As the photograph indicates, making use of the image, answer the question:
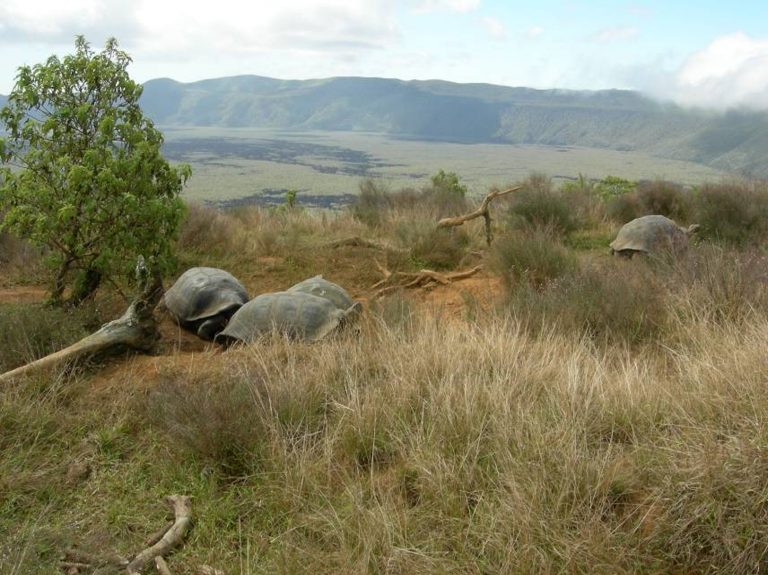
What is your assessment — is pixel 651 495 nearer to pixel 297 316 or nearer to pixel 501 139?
pixel 297 316

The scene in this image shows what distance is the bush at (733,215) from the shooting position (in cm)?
1013

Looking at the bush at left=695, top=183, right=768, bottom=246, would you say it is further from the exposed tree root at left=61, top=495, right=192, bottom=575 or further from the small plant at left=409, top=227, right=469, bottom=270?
the exposed tree root at left=61, top=495, right=192, bottom=575

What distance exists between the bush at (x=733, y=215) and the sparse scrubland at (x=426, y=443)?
529cm

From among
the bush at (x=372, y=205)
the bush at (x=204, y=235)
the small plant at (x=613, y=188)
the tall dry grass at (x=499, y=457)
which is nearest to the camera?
the tall dry grass at (x=499, y=457)

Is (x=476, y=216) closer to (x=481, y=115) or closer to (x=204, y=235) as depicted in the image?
(x=204, y=235)

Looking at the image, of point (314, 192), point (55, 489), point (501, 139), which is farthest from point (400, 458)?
point (501, 139)

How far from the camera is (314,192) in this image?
29.0 metres

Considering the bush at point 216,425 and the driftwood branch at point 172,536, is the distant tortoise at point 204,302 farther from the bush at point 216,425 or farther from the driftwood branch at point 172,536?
the driftwood branch at point 172,536

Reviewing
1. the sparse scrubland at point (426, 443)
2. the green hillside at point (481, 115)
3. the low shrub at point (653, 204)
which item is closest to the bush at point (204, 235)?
the sparse scrubland at point (426, 443)

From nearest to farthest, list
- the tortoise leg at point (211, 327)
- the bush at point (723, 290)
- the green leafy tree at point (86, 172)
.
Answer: the bush at point (723, 290) → the green leafy tree at point (86, 172) → the tortoise leg at point (211, 327)

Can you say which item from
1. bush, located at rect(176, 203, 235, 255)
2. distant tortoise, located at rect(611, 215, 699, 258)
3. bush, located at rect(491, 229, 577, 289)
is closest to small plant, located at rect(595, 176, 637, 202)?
distant tortoise, located at rect(611, 215, 699, 258)

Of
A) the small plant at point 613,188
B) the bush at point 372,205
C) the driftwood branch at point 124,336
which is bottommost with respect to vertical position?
the driftwood branch at point 124,336

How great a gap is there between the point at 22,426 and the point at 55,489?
1.85 ft

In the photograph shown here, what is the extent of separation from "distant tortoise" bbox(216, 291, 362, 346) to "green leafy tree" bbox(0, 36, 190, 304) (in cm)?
122
